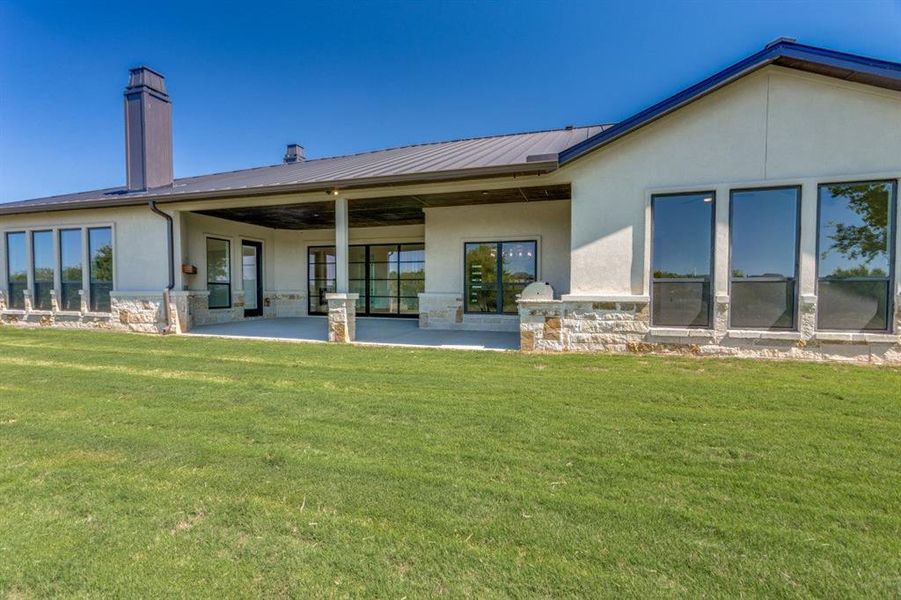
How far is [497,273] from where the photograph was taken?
33.4 ft

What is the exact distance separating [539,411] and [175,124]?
1322 centimetres

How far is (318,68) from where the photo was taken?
48.7 ft

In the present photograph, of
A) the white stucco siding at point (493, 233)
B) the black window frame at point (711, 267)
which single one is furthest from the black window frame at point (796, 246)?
the white stucco siding at point (493, 233)

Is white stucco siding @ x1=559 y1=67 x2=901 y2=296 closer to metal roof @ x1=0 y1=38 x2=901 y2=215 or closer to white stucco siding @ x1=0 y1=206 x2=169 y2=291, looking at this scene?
metal roof @ x1=0 y1=38 x2=901 y2=215

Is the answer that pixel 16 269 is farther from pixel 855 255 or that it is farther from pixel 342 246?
pixel 855 255

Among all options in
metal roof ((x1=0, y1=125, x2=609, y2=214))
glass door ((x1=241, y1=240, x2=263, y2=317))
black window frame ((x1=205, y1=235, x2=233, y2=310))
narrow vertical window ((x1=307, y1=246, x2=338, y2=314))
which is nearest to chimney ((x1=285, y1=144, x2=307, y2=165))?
glass door ((x1=241, y1=240, x2=263, y2=317))

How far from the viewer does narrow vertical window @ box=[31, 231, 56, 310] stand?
11125 mm

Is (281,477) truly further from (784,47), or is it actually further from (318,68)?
(318,68)

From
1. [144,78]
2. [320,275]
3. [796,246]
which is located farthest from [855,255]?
[144,78]

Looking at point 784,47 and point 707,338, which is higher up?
point 784,47

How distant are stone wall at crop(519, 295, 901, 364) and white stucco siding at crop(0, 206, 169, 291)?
8.73 m

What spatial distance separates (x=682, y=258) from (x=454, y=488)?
18.8 feet

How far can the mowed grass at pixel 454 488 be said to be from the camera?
1852mm

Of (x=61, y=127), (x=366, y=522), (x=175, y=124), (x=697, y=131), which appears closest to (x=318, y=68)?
(x=175, y=124)
